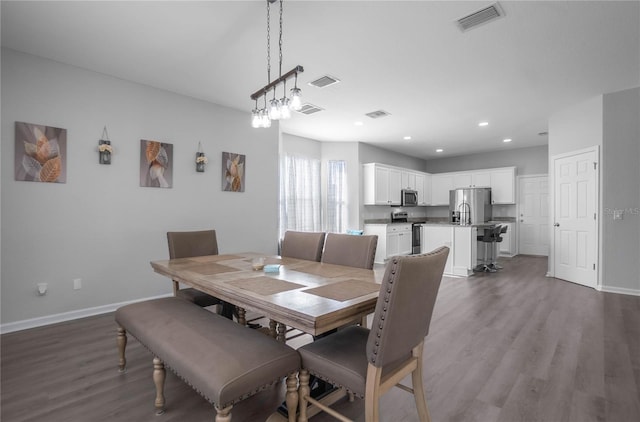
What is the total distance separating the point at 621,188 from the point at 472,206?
3.26 m

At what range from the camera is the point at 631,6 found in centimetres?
234

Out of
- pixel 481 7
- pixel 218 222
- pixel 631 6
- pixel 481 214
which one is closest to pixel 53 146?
pixel 218 222

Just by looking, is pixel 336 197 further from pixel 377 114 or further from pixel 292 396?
pixel 292 396

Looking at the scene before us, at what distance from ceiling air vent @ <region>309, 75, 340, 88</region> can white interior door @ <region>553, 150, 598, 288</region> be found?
3.85 meters

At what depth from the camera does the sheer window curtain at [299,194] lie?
19.1 ft

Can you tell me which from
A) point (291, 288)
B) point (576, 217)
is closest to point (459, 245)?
point (576, 217)

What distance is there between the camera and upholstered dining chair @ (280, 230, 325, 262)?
281 centimetres

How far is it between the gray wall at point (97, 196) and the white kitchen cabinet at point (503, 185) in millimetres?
6449

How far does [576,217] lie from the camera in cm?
468

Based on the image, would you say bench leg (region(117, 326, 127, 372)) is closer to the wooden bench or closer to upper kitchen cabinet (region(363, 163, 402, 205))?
the wooden bench

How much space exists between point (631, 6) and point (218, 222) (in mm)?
4657

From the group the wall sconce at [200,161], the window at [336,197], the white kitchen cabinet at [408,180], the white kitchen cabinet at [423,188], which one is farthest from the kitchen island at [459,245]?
Result: the wall sconce at [200,161]

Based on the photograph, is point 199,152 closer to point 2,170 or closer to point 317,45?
point 2,170

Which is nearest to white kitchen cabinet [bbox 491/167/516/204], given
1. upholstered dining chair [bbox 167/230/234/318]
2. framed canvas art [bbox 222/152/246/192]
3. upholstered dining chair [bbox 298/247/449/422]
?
framed canvas art [bbox 222/152/246/192]
